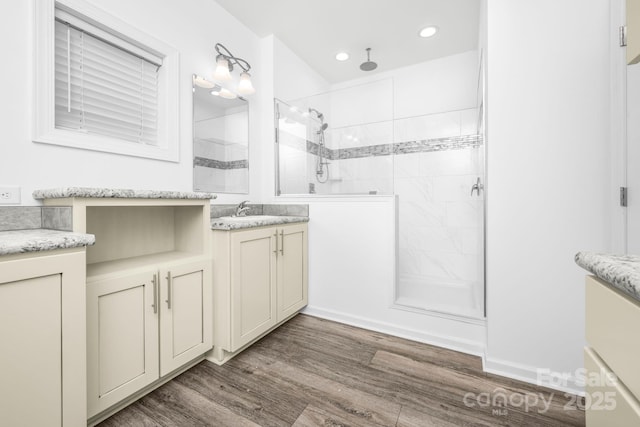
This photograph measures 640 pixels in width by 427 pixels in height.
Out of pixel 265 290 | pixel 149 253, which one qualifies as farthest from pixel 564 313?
pixel 149 253

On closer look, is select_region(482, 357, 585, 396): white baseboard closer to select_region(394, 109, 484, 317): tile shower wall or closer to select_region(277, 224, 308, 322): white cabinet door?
select_region(394, 109, 484, 317): tile shower wall

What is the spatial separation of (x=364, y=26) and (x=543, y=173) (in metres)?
1.99

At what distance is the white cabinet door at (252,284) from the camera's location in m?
1.67

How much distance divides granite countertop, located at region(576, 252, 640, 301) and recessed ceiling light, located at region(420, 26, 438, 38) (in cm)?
261

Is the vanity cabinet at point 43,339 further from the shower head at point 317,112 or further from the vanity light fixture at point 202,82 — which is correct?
the shower head at point 317,112

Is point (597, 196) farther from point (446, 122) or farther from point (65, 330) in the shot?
point (65, 330)

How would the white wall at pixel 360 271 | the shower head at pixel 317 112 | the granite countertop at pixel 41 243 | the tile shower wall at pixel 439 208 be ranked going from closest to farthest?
the granite countertop at pixel 41 243, the white wall at pixel 360 271, the shower head at pixel 317 112, the tile shower wall at pixel 439 208

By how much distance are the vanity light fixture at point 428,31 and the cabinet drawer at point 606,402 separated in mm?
2770

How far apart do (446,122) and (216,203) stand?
8.32ft

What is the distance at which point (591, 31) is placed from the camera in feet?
4.42

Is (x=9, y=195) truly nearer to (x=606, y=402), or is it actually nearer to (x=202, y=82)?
(x=202, y=82)

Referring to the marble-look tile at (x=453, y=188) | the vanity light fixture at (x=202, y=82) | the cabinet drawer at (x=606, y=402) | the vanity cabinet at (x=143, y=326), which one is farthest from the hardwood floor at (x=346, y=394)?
the vanity light fixture at (x=202, y=82)

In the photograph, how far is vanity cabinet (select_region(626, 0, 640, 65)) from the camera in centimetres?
62

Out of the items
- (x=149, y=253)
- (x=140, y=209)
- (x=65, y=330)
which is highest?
(x=140, y=209)
